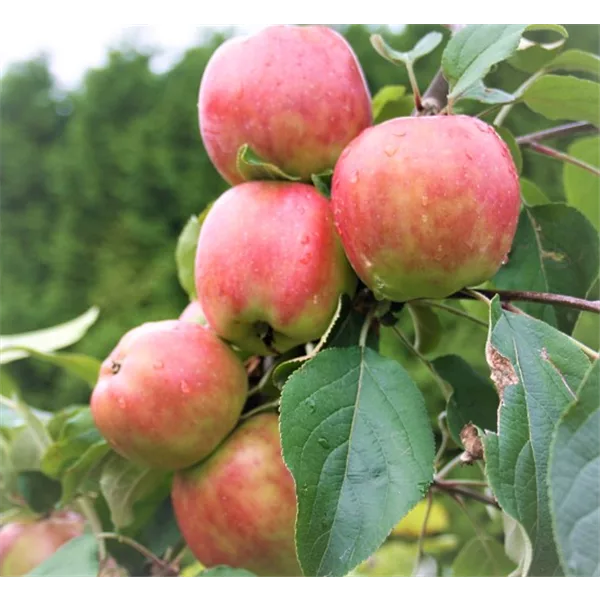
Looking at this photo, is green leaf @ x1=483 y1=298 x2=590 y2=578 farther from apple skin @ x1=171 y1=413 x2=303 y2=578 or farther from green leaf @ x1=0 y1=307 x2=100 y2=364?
green leaf @ x1=0 y1=307 x2=100 y2=364

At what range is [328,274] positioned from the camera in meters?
0.44

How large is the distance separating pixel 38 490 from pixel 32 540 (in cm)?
4

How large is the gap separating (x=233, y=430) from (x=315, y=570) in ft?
0.50

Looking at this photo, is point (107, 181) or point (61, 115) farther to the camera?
point (61, 115)

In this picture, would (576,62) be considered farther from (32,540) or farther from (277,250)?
(32,540)

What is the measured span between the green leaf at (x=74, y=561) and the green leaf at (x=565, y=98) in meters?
0.42

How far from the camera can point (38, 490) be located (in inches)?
24.8

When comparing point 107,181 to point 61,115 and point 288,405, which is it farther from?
point 288,405

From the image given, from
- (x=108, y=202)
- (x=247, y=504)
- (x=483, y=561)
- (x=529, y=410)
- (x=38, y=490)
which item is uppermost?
(x=529, y=410)

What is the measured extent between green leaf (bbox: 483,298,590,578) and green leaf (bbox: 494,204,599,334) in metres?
0.11

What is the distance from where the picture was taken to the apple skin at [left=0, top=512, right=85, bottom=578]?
607mm

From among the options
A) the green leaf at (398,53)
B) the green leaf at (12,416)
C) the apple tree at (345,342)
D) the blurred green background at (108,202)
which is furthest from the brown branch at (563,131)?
the blurred green background at (108,202)

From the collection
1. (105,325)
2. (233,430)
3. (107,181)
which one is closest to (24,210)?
(107,181)

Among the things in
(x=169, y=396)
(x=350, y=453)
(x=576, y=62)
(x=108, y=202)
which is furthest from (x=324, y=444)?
(x=108, y=202)
